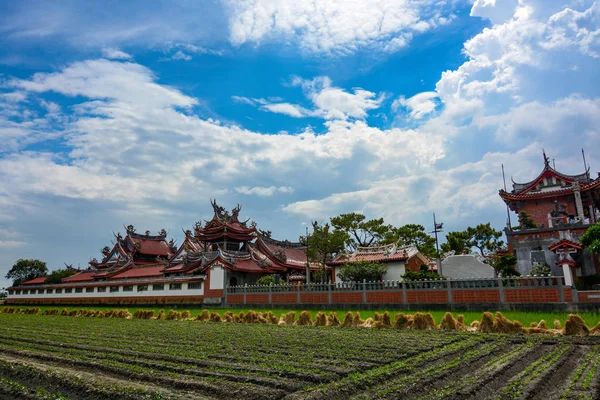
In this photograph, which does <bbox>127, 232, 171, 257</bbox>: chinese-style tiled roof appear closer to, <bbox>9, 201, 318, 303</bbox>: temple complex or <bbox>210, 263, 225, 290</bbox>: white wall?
<bbox>9, 201, 318, 303</bbox>: temple complex

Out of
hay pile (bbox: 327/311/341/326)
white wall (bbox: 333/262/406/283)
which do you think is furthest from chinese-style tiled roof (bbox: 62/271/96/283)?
hay pile (bbox: 327/311/341/326)

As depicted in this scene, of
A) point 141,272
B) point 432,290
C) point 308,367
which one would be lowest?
point 308,367

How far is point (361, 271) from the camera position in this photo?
30.0m

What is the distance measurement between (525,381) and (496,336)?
5.76 metres

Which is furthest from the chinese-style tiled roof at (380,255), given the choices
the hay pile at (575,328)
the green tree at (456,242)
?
the green tree at (456,242)

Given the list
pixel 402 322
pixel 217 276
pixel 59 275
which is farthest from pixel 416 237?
pixel 59 275

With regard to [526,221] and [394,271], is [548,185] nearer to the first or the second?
[526,221]

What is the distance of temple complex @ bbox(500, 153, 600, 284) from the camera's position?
27891 mm

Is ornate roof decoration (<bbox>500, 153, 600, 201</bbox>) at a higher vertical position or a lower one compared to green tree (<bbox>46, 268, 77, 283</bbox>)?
higher

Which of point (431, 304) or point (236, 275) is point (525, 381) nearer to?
point (431, 304)

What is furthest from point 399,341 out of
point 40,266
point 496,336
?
point 40,266

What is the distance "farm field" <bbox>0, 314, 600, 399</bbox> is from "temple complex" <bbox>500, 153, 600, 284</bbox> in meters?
17.5

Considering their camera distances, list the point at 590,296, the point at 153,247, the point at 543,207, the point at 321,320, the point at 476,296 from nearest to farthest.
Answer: the point at 321,320
the point at 590,296
the point at 476,296
the point at 543,207
the point at 153,247

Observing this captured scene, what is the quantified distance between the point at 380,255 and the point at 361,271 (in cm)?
341
